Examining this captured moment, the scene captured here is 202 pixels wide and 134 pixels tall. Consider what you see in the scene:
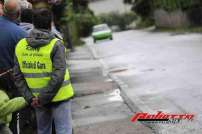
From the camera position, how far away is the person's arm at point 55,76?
592cm

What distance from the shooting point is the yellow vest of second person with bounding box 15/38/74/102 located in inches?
238

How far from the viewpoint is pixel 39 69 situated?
240 inches

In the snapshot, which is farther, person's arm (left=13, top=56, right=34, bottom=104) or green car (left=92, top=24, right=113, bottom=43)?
green car (left=92, top=24, right=113, bottom=43)

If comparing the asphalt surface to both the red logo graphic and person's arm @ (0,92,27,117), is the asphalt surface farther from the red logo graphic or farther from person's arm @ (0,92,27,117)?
person's arm @ (0,92,27,117)

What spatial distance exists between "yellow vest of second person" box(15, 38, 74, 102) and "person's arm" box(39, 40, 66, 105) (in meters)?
0.06

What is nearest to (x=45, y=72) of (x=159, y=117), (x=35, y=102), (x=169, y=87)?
(x=35, y=102)

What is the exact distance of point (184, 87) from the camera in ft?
42.1

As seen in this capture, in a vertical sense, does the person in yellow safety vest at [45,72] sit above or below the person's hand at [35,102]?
above

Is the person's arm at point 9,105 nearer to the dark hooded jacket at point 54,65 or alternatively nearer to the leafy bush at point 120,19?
the dark hooded jacket at point 54,65

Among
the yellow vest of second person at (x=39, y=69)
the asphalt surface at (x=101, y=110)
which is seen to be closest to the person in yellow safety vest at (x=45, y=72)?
the yellow vest of second person at (x=39, y=69)

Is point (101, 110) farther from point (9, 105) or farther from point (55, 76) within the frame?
point (55, 76)

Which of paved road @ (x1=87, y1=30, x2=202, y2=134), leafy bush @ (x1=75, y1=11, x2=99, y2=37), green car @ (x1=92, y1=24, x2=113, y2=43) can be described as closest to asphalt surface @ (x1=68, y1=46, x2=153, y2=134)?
paved road @ (x1=87, y1=30, x2=202, y2=134)

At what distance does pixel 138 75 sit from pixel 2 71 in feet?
33.0

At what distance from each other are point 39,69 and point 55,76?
0.25 metres
